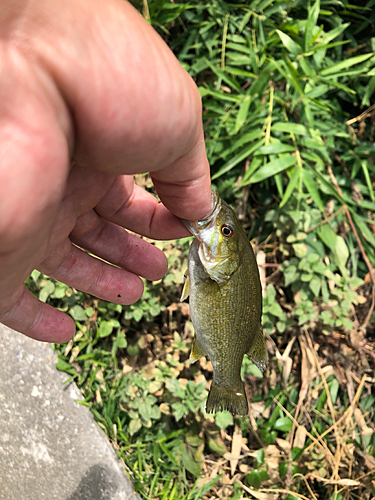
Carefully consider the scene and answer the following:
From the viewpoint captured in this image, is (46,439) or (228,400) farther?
(46,439)

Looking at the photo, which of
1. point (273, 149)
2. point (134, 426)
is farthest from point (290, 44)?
point (134, 426)

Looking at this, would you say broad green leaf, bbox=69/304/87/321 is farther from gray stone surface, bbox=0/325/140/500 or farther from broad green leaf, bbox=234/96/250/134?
broad green leaf, bbox=234/96/250/134

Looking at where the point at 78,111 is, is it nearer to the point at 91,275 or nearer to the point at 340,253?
the point at 91,275

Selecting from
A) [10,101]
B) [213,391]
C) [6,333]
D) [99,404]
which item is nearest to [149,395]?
[99,404]

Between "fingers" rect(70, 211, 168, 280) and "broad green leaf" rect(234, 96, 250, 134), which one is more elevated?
"broad green leaf" rect(234, 96, 250, 134)

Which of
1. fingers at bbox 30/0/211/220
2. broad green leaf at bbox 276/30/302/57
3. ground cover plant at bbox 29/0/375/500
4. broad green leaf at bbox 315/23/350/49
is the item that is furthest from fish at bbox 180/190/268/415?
broad green leaf at bbox 315/23/350/49

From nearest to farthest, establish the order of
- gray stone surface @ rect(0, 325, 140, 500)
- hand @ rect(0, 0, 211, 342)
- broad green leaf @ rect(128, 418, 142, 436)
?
hand @ rect(0, 0, 211, 342), gray stone surface @ rect(0, 325, 140, 500), broad green leaf @ rect(128, 418, 142, 436)
